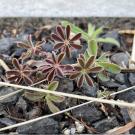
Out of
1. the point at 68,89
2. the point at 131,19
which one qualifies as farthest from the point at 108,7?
the point at 68,89

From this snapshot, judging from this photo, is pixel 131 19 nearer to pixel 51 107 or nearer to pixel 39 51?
pixel 39 51

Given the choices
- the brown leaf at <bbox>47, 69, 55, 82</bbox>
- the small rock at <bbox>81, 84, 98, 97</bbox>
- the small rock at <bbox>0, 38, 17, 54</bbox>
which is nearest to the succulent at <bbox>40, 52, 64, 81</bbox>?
the brown leaf at <bbox>47, 69, 55, 82</bbox>

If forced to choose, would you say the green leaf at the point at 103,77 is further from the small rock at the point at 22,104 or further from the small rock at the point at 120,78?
the small rock at the point at 22,104

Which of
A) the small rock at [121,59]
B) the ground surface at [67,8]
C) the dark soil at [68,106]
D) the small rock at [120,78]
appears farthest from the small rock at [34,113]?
the ground surface at [67,8]

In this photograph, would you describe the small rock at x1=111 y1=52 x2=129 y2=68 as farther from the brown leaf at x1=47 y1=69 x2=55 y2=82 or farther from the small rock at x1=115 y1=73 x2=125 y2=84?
A: the brown leaf at x1=47 y1=69 x2=55 y2=82

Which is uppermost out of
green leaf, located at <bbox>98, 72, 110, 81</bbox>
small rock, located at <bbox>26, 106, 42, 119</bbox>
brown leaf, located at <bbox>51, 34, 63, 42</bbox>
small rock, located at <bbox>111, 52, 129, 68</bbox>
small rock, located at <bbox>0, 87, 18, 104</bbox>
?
brown leaf, located at <bbox>51, 34, 63, 42</bbox>

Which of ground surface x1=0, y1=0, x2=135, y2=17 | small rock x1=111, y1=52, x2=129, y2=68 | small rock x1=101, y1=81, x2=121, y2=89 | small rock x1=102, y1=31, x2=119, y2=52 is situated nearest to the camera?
small rock x1=101, y1=81, x2=121, y2=89

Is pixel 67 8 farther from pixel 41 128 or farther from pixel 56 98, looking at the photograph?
pixel 41 128
